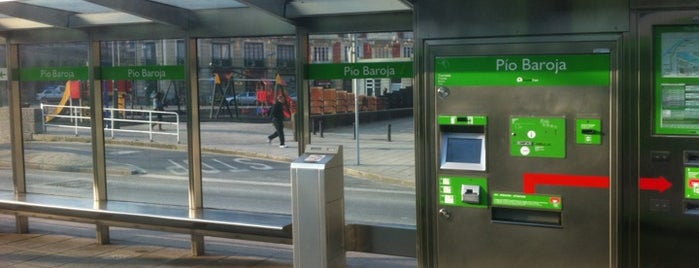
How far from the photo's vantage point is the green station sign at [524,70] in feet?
13.4

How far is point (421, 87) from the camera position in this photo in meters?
4.53

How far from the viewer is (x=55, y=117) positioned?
26.6 feet

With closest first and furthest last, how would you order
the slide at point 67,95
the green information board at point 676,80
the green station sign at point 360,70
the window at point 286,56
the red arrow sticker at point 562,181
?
1. the green information board at point 676,80
2. the red arrow sticker at point 562,181
3. the green station sign at point 360,70
4. the window at point 286,56
5. the slide at point 67,95

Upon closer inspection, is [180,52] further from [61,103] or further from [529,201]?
[529,201]

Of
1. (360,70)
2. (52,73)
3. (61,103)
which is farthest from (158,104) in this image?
(360,70)

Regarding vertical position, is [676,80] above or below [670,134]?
above

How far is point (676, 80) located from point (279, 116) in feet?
11.0

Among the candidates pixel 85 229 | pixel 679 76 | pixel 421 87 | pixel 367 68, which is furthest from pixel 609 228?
pixel 85 229

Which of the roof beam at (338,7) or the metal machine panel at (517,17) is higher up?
the roof beam at (338,7)

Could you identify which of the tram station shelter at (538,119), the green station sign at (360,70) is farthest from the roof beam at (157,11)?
the green station sign at (360,70)

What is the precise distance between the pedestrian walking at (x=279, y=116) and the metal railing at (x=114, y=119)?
1.01 metres

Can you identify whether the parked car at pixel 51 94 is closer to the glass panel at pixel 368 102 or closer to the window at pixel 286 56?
the window at pixel 286 56

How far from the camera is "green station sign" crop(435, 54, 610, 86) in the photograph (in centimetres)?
407

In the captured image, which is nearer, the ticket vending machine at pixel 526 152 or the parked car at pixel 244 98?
the ticket vending machine at pixel 526 152
